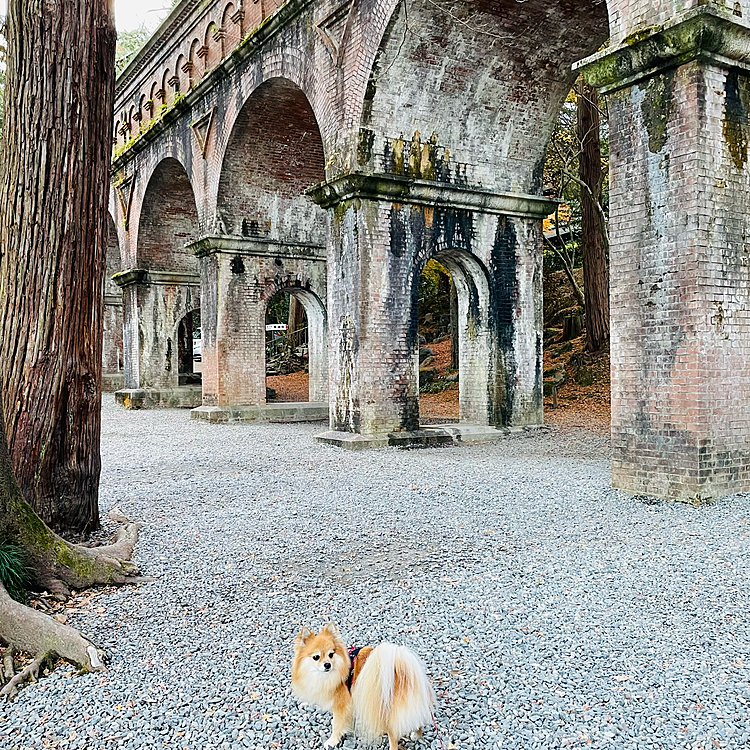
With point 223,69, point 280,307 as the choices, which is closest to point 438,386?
point 223,69

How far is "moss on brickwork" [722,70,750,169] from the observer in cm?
711

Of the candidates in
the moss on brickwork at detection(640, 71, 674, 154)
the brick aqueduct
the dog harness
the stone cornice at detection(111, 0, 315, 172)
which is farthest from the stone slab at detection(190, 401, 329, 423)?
the dog harness

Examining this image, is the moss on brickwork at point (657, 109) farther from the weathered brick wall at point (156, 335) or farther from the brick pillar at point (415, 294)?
the weathered brick wall at point (156, 335)

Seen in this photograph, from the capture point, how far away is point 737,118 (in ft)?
23.5

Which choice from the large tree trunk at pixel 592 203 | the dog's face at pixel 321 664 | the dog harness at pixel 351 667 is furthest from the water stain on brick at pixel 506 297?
the dog's face at pixel 321 664

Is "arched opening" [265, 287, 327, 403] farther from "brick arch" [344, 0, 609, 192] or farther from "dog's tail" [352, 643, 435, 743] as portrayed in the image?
"dog's tail" [352, 643, 435, 743]

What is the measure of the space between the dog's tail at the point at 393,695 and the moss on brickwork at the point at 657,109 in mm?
6334

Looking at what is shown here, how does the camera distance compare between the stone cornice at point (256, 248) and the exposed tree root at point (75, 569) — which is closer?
the exposed tree root at point (75, 569)

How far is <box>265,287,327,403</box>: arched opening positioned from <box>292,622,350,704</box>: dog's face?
16030 millimetres

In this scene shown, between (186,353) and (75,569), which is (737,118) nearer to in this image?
(75,569)

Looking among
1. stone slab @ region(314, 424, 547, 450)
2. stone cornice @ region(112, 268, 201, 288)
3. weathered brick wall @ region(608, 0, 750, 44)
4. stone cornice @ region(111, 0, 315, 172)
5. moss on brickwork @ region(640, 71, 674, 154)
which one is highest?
stone cornice @ region(111, 0, 315, 172)

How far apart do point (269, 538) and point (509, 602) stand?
2504 mm

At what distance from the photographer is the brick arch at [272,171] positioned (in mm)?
16750

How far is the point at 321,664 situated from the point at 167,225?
22.9m
